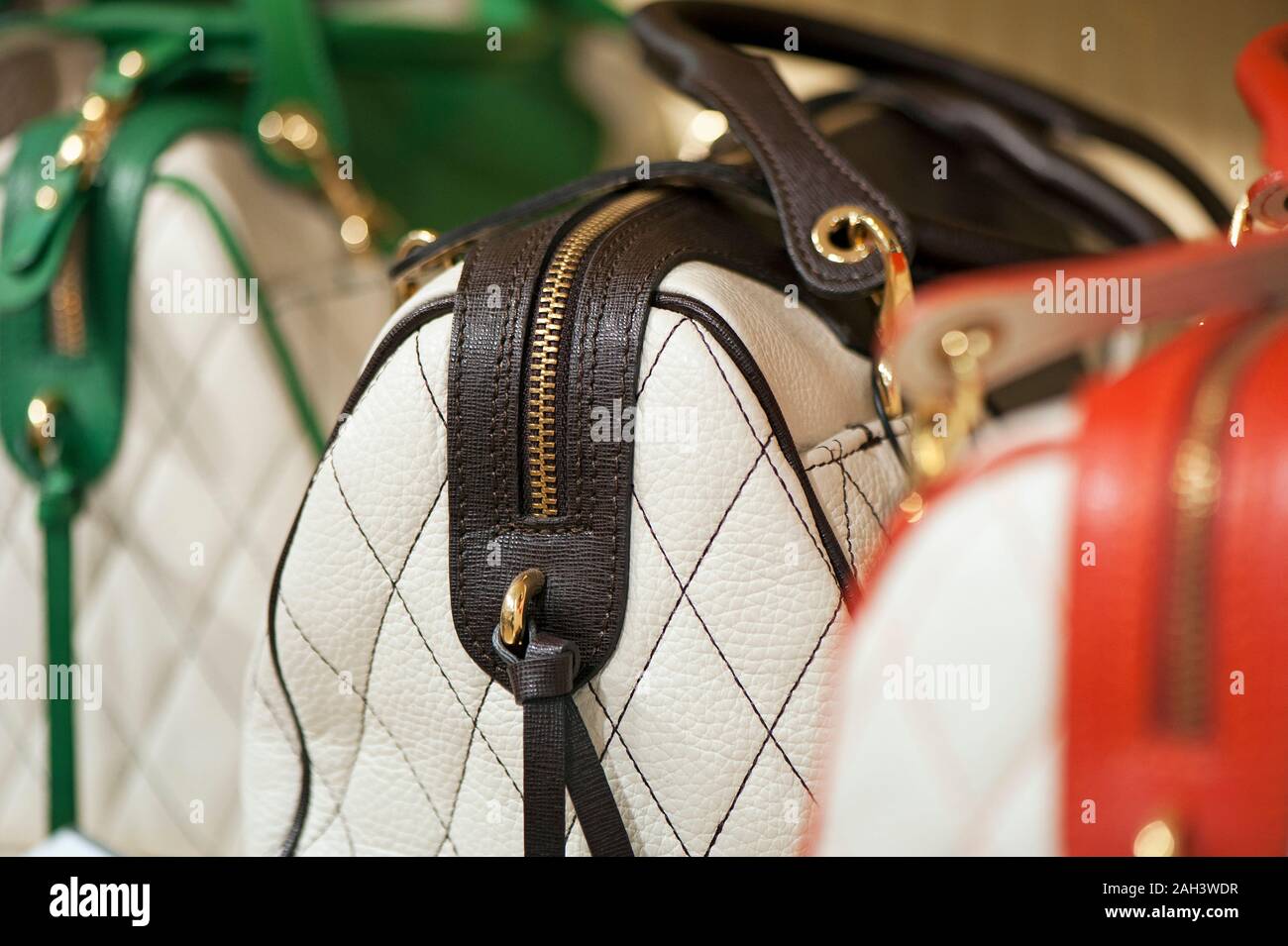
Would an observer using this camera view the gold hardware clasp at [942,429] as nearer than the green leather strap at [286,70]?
Yes

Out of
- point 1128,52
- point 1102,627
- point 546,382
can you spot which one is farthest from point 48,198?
point 1128,52

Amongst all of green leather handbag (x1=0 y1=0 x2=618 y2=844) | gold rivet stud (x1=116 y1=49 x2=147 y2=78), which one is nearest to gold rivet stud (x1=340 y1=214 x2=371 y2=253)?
green leather handbag (x1=0 y1=0 x2=618 y2=844)

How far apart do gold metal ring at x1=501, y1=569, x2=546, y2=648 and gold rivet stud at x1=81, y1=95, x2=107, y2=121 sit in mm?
318

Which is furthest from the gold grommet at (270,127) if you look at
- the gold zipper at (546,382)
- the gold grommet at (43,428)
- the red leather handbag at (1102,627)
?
the red leather handbag at (1102,627)

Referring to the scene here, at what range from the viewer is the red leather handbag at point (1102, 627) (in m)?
0.18

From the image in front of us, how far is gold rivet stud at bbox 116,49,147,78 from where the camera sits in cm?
49

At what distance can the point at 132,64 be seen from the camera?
19.5 inches

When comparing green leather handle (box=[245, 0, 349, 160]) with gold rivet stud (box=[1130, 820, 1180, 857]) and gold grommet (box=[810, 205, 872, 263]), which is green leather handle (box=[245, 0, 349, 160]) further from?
gold rivet stud (box=[1130, 820, 1180, 857])

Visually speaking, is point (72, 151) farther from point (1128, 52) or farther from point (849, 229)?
point (1128, 52)

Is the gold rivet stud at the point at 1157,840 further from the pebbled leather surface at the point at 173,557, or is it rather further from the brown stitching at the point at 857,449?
the pebbled leather surface at the point at 173,557

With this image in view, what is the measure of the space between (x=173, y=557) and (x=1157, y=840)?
410 mm

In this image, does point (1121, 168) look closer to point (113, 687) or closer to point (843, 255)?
point (843, 255)

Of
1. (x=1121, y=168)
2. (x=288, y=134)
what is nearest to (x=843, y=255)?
(x=288, y=134)

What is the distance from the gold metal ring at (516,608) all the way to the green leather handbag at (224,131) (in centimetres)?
21
